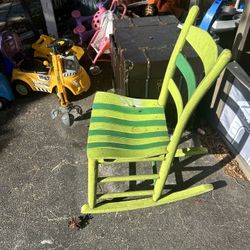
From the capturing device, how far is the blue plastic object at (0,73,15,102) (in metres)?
2.95

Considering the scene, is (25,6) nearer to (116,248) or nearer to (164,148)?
(164,148)

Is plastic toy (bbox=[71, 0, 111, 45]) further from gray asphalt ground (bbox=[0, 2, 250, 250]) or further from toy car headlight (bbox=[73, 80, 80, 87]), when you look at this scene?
gray asphalt ground (bbox=[0, 2, 250, 250])

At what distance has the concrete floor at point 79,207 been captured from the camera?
2.01 m

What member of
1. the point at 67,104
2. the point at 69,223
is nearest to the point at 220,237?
the point at 69,223

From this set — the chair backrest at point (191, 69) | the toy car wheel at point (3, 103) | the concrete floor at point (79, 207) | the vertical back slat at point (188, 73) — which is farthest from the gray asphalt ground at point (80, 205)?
the vertical back slat at point (188, 73)

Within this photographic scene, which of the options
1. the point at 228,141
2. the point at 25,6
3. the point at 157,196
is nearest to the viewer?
the point at 157,196

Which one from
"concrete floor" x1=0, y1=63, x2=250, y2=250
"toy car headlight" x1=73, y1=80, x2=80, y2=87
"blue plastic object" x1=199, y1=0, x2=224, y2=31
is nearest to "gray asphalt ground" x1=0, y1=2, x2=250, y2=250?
"concrete floor" x1=0, y1=63, x2=250, y2=250

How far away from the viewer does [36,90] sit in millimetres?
3170

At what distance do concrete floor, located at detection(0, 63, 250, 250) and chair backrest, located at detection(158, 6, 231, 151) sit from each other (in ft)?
2.49

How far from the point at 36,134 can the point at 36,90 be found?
640mm

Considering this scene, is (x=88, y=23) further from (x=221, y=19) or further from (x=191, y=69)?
(x=191, y=69)

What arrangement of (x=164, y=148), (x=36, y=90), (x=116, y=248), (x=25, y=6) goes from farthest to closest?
(x=25, y=6), (x=36, y=90), (x=116, y=248), (x=164, y=148)

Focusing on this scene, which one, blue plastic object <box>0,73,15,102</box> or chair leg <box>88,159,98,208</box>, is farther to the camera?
blue plastic object <box>0,73,15,102</box>

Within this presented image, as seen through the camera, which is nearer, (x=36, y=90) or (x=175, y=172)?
(x=175, y=172)
